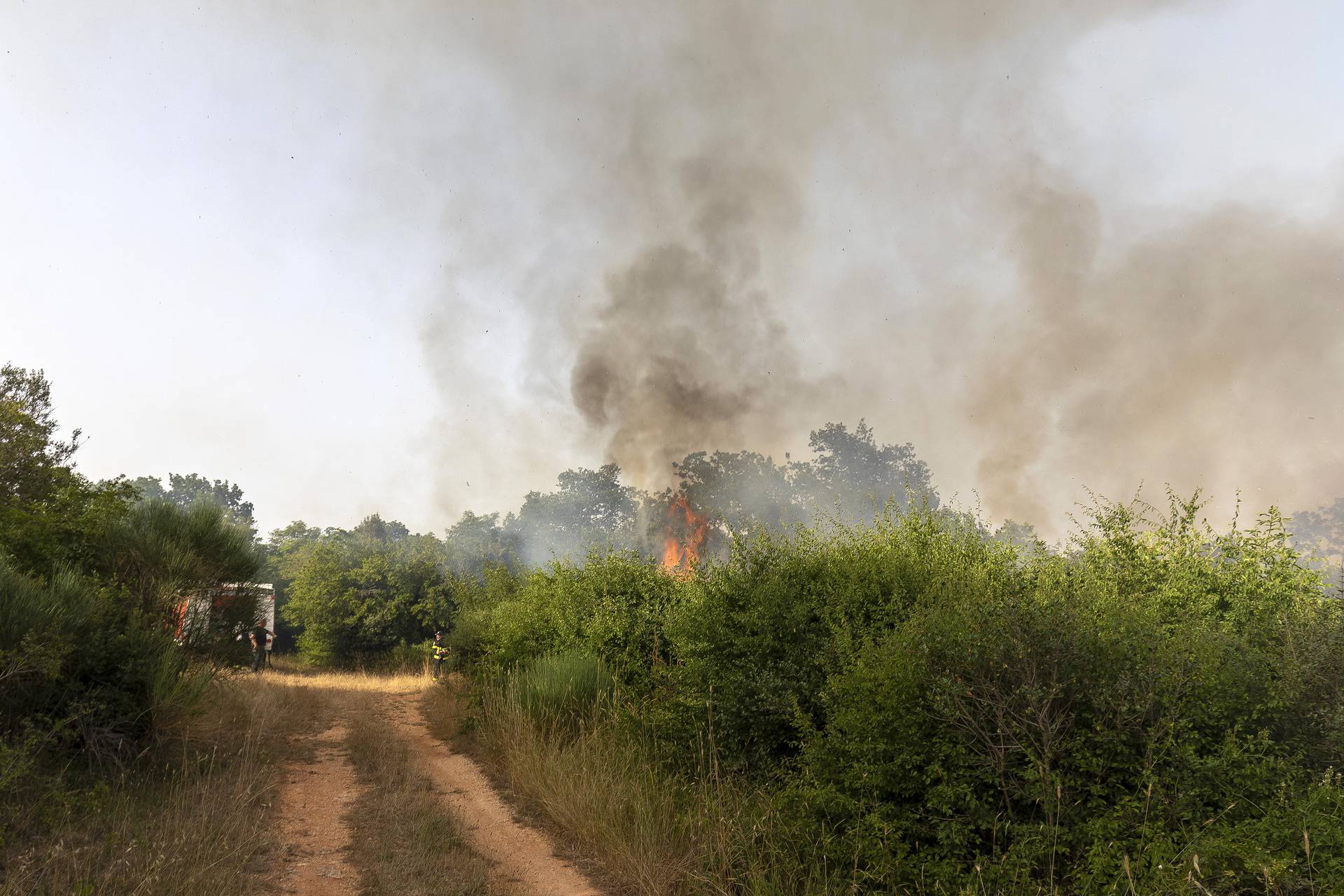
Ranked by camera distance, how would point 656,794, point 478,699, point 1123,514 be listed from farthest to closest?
point 478,699, point 1123,514, point 656,794

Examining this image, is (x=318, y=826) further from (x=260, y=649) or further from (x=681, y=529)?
(x=681, y=529)

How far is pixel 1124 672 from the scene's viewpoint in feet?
15.9

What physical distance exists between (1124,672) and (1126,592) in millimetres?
3750

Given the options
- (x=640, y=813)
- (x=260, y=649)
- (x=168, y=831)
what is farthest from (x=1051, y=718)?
(x=260, y=649)

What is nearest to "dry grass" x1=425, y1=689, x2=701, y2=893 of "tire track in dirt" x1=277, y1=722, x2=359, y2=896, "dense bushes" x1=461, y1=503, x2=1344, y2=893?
"dense bushes" x1=461, y1=503, x2=1344, y2=893

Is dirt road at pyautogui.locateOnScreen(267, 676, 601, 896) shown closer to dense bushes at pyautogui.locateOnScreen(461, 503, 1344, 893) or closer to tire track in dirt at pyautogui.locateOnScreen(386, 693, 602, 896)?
tire track in dirt at pyautogui.locateOnScreen(386, 693, 602, 896)

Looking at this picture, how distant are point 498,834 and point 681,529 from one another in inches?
1556

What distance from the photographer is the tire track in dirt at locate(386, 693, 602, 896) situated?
6383mm

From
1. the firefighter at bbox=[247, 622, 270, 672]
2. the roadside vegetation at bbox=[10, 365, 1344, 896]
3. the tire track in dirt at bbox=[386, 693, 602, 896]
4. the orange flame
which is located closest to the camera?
the roadside vegetation at bbox=[10, 365, 1344, 896]

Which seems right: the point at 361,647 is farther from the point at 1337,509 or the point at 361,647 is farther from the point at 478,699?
the point at 1337,509

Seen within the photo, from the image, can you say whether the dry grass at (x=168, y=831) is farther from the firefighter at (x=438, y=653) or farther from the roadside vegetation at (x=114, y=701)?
the firefighter at (x=438, y=653)

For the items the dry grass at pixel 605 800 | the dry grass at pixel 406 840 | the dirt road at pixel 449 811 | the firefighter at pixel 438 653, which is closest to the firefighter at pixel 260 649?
the firefighter at pixel 438 653

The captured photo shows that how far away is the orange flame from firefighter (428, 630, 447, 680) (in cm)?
1501

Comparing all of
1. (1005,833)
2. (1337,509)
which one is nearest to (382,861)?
(1005,833)
